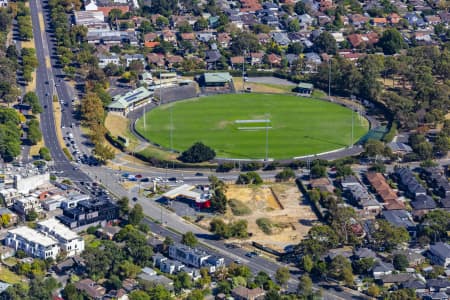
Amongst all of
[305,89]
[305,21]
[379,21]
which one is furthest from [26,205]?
[379,21]

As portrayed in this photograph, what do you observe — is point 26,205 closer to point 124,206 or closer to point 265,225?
point 124,206

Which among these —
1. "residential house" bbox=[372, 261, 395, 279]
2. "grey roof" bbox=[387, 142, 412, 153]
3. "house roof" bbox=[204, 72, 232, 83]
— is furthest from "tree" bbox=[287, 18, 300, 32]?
"residential house" bbox=[372, 261, 395, 279]

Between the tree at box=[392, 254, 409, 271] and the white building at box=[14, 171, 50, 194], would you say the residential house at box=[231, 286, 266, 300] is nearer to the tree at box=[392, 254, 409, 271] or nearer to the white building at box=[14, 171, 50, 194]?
Result: the tree at box=[392, 254, 409, 271]

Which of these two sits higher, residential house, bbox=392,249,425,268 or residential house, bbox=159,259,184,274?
residential house, bbox=159,259,184,274

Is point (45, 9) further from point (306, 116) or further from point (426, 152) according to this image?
point (426, 152)

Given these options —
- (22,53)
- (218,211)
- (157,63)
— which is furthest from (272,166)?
(22,53)
